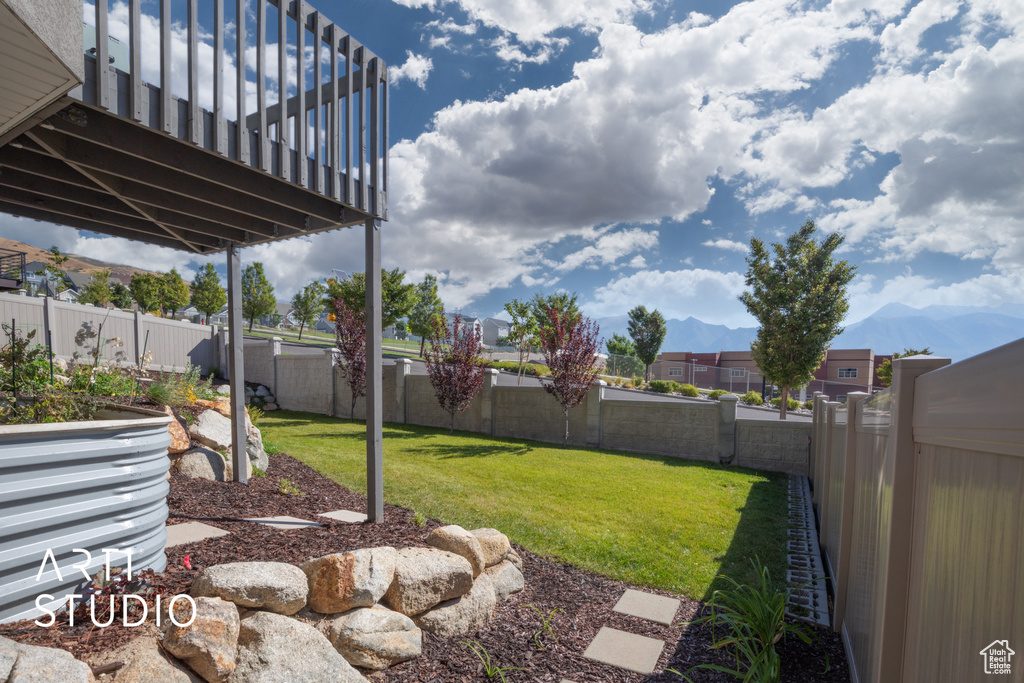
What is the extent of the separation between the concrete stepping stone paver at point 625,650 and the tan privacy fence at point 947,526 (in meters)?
1.21

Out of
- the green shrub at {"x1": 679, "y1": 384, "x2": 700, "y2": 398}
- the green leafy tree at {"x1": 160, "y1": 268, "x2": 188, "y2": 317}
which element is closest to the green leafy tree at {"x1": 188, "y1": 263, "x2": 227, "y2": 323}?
the green leafy tree at {"x1": 160, "y1": 268, "x2": 188, "y2": 317}

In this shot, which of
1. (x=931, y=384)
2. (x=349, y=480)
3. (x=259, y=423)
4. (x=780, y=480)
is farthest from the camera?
(x=259, y=423)

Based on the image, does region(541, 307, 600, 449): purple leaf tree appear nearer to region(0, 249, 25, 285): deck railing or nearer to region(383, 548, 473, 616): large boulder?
region(383, 548, 473, 616): large boulder

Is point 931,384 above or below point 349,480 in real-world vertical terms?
above

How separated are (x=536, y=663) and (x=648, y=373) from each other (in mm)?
31961

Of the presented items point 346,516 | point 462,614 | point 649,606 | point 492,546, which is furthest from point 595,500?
point 462,614

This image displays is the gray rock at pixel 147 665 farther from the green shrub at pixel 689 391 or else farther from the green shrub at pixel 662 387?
the green shrub at pixel 662 387

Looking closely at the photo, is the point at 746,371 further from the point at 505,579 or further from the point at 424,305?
the point at 505,579

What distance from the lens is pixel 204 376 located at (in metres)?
18.7

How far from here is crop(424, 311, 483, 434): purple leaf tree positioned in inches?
522

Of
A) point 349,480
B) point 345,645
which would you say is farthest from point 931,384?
point 349,480

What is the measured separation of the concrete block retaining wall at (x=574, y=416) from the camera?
1052 centimetres

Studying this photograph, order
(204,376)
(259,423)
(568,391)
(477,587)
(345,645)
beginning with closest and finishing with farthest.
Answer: (345,645) → (477,587) → (568,391) → (259,423) → (204,376)

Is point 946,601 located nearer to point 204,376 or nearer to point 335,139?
point 335,139
